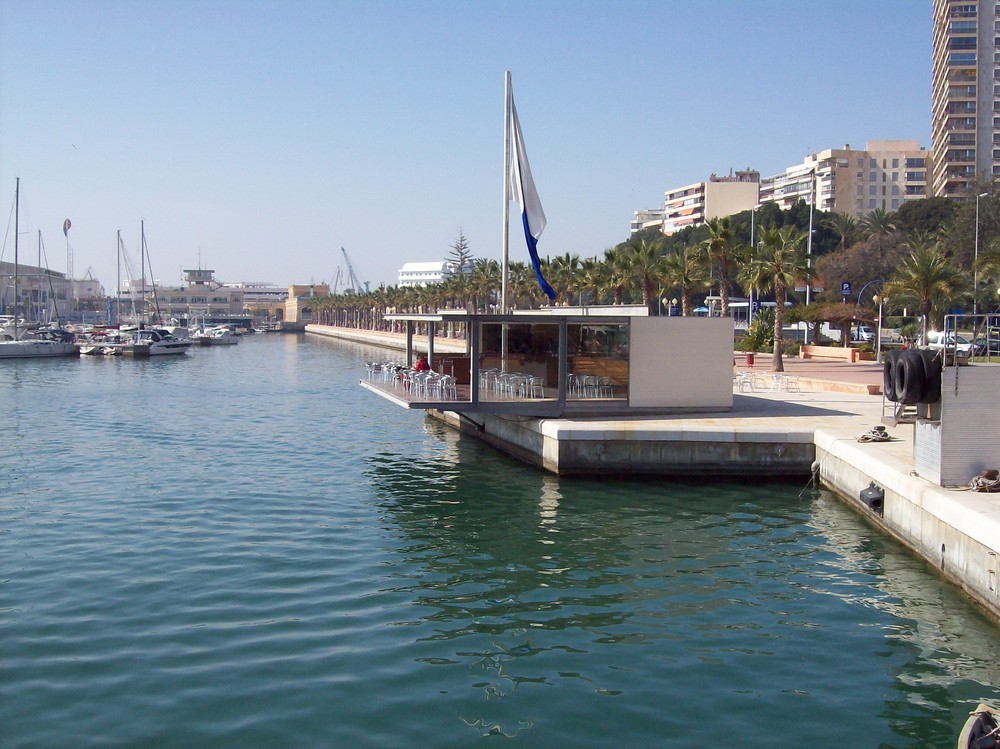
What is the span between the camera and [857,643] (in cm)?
1288

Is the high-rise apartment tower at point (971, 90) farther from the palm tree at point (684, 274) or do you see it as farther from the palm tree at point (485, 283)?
the palm tree at point (684, 274)

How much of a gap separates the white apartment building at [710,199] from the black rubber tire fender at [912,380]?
5435 inches

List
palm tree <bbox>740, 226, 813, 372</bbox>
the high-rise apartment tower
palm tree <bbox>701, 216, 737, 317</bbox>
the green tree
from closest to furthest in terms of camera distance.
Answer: palm tree <bbox>740, 226, 813, 372</bbox>, palm tree <bbox>701, 216, 737, 317</bbox>, the green tree, the high-rise apartment tower

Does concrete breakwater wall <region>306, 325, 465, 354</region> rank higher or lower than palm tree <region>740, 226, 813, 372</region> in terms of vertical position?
lower

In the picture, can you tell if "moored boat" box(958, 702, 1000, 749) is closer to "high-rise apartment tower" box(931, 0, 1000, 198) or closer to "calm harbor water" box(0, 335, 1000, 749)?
"calm harbor water" box(0, 335, 1000, 749)

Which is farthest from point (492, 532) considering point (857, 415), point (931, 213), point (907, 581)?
point (931, 213)

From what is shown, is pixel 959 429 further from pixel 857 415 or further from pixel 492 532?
pixel 857 415

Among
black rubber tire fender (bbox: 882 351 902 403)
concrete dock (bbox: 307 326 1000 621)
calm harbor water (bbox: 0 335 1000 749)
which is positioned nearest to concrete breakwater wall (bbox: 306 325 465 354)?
concrete dock (bbox: 307 326 1000 621)

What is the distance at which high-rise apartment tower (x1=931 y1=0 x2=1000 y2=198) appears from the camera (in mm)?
122812

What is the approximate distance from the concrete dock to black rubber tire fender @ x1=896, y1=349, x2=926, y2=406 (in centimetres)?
134

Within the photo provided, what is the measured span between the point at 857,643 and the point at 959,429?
5062 mm

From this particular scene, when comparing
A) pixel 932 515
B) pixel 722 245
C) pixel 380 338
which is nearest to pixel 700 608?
pixel 932 515

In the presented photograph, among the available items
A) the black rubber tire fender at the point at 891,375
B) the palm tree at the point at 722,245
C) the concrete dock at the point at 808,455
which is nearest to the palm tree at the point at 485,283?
the palm tree at the point at 722,245

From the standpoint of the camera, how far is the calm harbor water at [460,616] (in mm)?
10438
